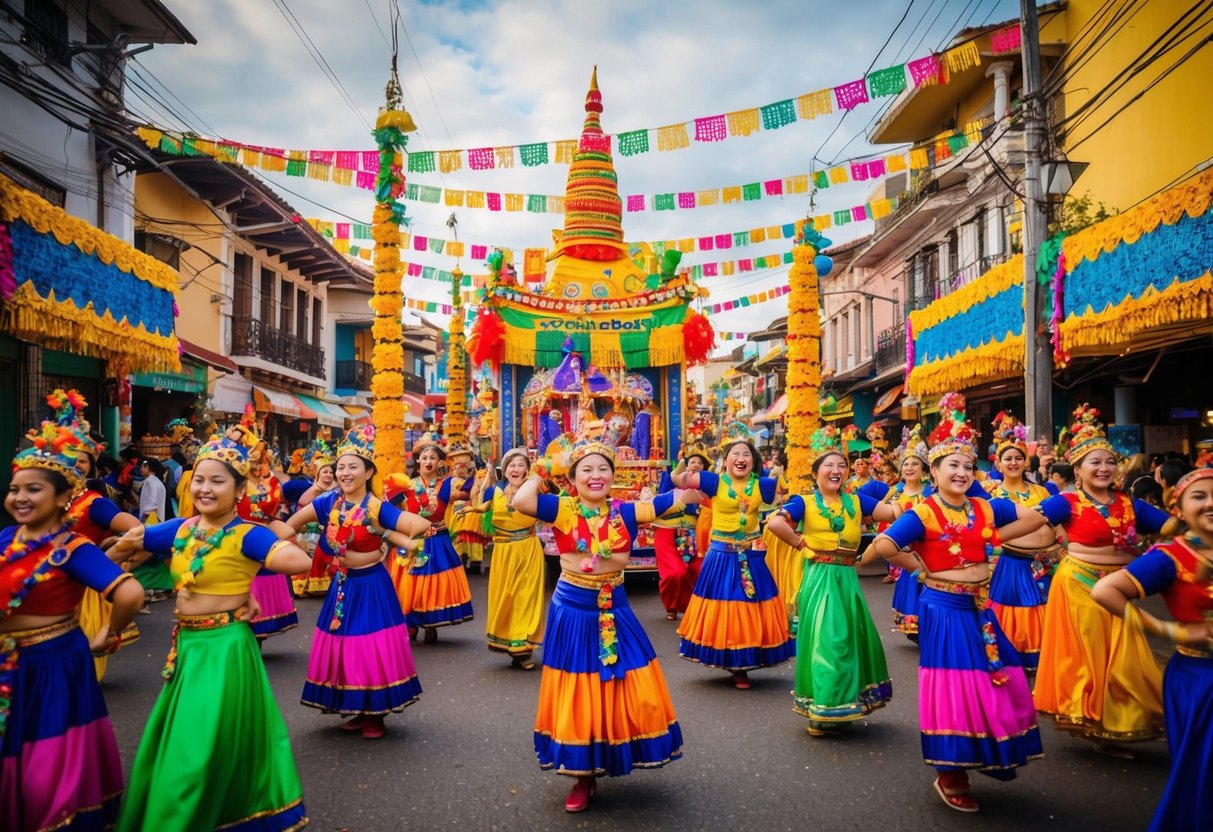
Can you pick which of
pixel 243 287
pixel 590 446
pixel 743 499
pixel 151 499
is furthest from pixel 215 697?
pixel 243 287

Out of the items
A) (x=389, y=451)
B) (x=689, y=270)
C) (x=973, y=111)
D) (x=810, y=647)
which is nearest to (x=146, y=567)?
(x=389, y=451)

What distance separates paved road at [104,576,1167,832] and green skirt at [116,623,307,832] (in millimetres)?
138

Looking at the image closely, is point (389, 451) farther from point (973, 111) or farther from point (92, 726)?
point (973, 111)

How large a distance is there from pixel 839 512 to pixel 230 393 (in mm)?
17862

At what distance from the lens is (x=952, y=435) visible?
5.49 metres

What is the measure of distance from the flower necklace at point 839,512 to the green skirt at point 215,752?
386 centimetres

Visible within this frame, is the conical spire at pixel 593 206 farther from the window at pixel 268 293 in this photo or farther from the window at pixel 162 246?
the window at pixel 268 293

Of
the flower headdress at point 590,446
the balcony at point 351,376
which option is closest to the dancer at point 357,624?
the flower headdress at point 590,446

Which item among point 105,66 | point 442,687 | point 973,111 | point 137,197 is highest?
point 973,111

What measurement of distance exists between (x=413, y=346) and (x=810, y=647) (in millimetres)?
33175

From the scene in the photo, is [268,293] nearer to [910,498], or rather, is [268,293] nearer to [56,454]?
[910,498]

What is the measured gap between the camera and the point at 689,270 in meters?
16.9

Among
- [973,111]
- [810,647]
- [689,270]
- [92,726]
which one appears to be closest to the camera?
[92,726]

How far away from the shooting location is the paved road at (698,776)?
→ 4191 mm
